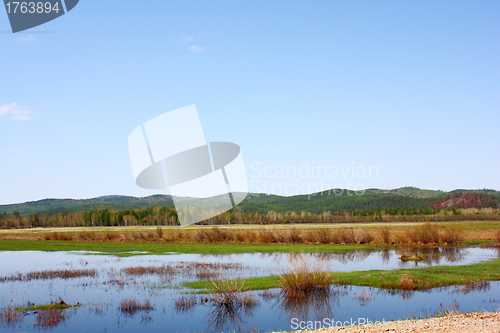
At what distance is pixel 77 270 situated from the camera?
82.3ft

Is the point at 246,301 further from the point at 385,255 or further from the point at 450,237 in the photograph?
the point at 450,237

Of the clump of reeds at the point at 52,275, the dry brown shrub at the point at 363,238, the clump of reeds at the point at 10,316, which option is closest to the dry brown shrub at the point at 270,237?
the dry brown shrub at the point at 363,238

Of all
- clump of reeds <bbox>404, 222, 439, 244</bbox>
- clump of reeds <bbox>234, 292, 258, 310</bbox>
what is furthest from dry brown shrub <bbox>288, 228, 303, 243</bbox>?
clump of reeds <bbox>234, 292, 258, 310</bbox>

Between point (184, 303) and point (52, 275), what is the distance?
11.9 metres

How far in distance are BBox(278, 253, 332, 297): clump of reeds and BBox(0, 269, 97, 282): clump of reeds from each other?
12.5 m

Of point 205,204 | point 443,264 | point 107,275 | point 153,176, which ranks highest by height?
point 153,176

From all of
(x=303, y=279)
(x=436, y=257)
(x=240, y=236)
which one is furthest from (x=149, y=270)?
(x=240, y=236)

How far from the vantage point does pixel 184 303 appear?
15.9 meters

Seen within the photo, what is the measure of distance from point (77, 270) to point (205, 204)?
11.2m

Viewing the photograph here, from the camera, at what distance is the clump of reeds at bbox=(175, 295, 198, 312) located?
1537 cm

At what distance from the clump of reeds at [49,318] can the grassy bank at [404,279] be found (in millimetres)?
6555

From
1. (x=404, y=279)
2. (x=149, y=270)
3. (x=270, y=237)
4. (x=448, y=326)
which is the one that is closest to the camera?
(x=448, y=326)

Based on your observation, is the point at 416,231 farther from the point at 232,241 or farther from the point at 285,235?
the point at 232,241

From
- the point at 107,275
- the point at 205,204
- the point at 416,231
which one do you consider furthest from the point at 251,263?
the point at 416,231
